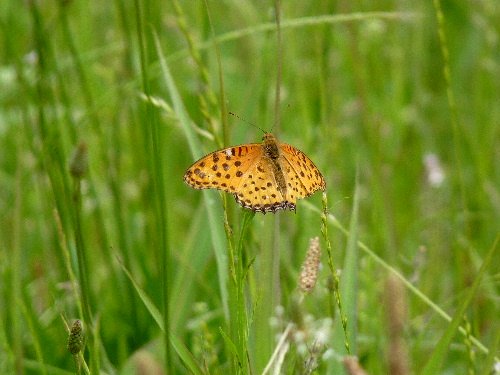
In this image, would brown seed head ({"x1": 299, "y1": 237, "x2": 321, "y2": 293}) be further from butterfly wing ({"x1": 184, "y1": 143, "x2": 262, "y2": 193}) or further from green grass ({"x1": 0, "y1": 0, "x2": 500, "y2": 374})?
butterfly wing ({"x1": 184, "y1": 143, "x2": 262, "y2": 193})

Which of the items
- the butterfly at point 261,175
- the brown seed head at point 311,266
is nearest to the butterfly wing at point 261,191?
the butterfly at point 261,175

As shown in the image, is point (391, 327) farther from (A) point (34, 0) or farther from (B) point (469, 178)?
(B) point (469, 178)

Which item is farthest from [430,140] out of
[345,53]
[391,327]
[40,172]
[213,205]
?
[391,327]

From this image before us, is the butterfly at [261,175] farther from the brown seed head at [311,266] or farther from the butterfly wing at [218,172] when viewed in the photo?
the brown seed head at [311,266]

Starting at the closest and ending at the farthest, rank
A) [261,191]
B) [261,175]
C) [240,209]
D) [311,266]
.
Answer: [311,266], [261,191], [261,175], [240,209]

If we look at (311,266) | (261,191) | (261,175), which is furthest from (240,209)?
(311,266)

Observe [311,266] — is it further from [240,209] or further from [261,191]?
[240,209]
